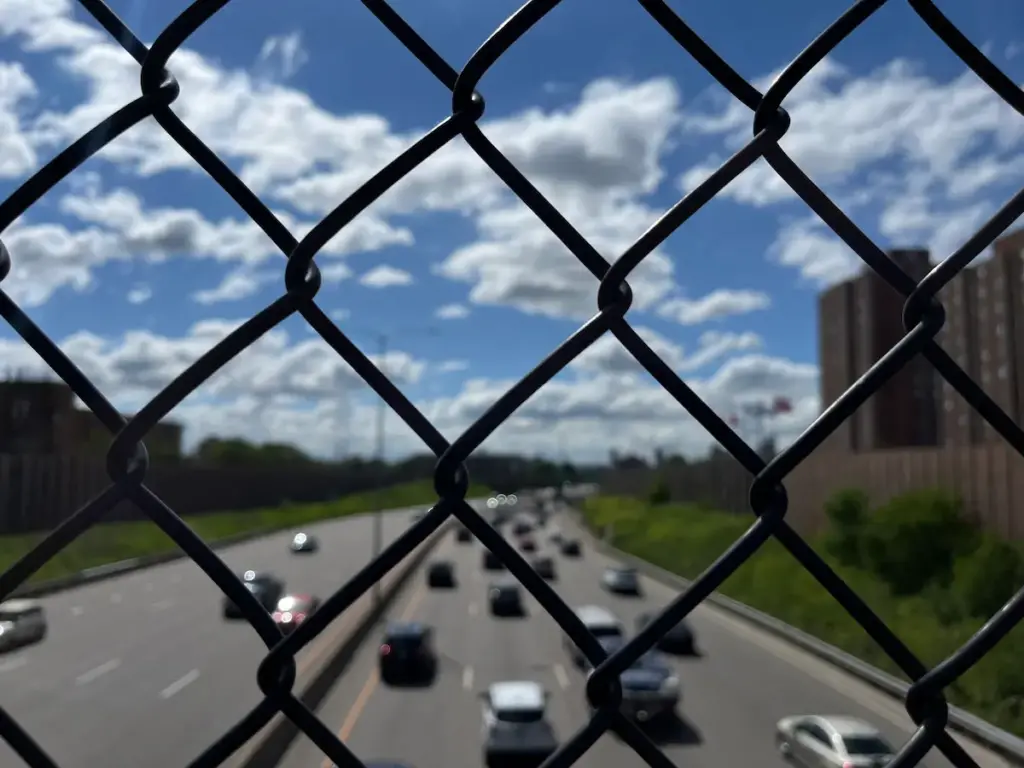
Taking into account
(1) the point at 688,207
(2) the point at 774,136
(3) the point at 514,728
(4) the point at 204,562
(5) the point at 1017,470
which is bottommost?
(3) the point at 514,728

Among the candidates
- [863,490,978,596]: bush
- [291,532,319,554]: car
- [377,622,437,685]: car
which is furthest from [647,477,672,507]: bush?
[377,622,437,685]: car

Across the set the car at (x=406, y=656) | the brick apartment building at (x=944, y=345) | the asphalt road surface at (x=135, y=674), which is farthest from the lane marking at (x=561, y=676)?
the brick apartment building at (x=944, y=345)

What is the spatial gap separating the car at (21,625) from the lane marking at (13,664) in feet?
0.94

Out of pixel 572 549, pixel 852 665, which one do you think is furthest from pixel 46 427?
pixel 572 549

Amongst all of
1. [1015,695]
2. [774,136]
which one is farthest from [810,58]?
[1015,695]

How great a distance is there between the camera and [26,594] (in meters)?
34.9

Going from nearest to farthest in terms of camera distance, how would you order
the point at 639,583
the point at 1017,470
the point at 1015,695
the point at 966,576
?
the point at 1015,695
the point at 966,576
the point at 1017,470
the point at 639,583

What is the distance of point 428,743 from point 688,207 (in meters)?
17.1

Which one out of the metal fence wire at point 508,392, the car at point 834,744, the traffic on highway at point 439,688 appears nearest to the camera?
the metal fence wire at point 508,392

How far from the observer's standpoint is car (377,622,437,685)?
22.3 metres

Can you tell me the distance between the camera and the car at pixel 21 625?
22203 millimetres

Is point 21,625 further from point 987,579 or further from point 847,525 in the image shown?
point 847,525

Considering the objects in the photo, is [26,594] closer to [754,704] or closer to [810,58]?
[754,704]

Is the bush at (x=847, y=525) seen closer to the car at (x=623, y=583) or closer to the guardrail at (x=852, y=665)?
the guardrail at (x=852, y=665)
